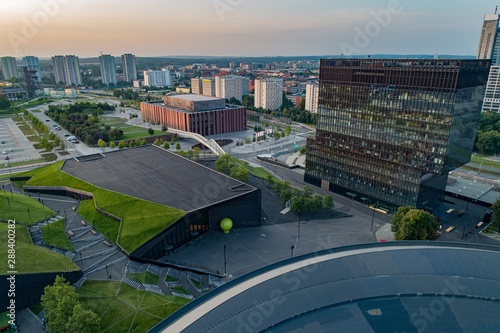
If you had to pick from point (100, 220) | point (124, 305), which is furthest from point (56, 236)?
point (124, 305)

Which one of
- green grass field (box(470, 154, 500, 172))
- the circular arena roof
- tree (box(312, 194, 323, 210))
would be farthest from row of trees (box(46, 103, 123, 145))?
green grass field (box(470, 154, 500, 172))

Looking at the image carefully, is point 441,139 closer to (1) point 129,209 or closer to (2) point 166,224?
(2) point 166,224

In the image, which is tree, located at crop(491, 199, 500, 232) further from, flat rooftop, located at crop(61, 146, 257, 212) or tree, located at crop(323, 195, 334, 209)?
flat rooftop, located at crop(61, 146, 257, 212)

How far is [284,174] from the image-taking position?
331 ft

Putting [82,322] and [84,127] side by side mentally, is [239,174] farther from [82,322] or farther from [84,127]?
[84,127]

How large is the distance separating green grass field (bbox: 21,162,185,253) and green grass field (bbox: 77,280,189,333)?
8.99m

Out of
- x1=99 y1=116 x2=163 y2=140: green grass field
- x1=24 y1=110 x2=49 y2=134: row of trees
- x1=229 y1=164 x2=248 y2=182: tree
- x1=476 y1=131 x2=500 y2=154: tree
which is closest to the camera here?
x1=229 y1=164 x2=248 y2=182: tree

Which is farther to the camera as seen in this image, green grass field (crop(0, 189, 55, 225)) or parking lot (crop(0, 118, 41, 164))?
parking lot (crop(0, 118, 41, 164))

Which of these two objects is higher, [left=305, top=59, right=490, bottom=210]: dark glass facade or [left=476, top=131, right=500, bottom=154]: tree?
[left=305, top=59, right=490, bottom=210]: dark glass facade

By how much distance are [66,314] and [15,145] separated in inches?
4539

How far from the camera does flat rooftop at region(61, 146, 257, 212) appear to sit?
65.9m

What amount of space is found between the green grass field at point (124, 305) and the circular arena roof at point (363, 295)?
9.75 meters

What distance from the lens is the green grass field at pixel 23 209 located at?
6047 cm

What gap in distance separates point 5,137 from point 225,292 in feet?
477
